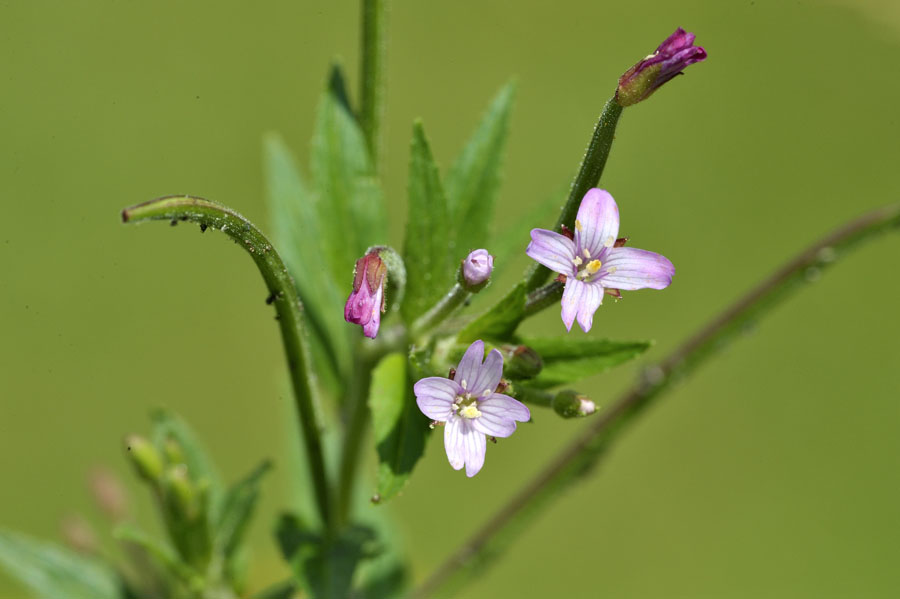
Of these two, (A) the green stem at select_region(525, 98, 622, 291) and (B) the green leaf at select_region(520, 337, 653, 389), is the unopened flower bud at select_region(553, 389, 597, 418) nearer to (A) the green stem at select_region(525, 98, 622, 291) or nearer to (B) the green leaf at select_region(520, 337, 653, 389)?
(B) the green leaf at select_region(520, 337, 653, 389)

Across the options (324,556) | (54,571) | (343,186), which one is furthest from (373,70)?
(54,571)

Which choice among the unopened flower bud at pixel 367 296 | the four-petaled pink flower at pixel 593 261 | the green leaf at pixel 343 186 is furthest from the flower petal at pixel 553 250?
the green leaf at pixel 343 186

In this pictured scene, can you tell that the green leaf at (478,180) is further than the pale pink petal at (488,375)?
Yes

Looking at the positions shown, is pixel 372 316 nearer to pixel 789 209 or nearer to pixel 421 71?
pixel 421 71

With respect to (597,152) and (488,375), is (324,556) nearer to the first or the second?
(488,375)

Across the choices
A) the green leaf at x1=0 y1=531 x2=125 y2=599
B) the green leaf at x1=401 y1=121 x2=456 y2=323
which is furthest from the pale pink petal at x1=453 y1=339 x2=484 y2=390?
the green leaf at x1=0 y1=531 x2=125 y2=599

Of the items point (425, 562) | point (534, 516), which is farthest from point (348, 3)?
point (534, 516)

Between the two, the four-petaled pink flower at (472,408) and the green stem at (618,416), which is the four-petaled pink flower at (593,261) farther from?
the green stem at (618,416)
